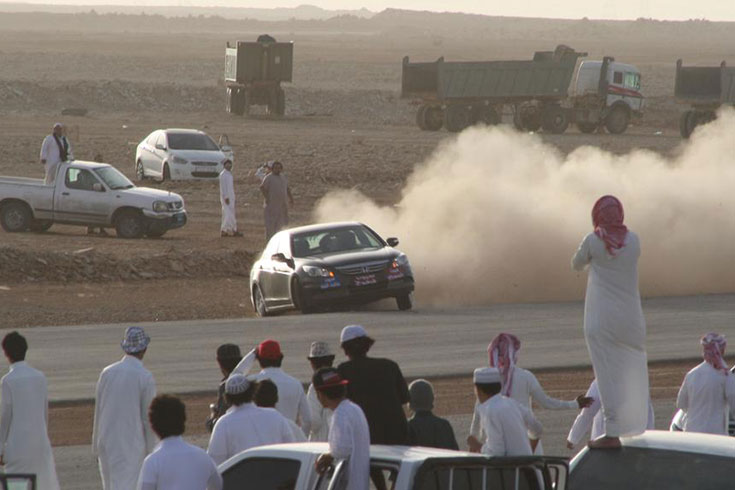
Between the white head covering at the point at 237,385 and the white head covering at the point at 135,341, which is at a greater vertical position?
the white head covering at the point at 135,341

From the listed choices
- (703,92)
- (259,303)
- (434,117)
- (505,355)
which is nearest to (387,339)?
(259,303)

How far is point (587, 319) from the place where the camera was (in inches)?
366

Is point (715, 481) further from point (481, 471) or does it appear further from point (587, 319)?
point (587, 319)

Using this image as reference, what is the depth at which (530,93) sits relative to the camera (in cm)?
6469

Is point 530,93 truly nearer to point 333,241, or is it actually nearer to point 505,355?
point 333,241

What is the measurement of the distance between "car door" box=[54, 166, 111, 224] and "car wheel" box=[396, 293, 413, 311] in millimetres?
9986

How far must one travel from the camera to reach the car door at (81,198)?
106 feet

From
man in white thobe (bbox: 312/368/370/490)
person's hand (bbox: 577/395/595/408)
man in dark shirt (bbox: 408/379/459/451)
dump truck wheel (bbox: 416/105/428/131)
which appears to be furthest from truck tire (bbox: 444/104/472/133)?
man in white thobe (bbox: 312/368/370/490)

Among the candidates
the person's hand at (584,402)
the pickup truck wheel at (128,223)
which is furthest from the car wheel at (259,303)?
the person's hand at (584,402)

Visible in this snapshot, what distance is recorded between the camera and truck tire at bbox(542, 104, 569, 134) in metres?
64.7

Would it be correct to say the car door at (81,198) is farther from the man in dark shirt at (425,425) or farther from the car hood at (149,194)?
the man in dark shirt at (425,425)

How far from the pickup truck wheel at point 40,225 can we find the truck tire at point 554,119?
34744 millimetres

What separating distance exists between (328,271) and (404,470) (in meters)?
15.8

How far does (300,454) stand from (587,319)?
2.29 m
